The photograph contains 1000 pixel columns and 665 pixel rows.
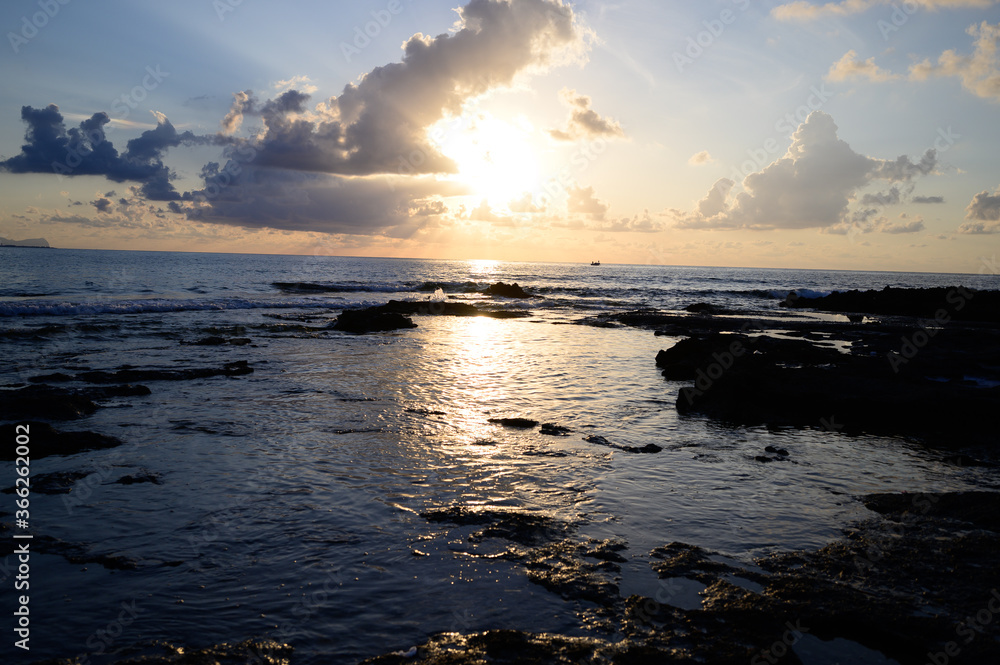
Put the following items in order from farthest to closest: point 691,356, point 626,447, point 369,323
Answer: point 369,323, point 691,356, point 626,447

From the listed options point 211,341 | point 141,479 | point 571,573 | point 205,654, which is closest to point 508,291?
point 211,341

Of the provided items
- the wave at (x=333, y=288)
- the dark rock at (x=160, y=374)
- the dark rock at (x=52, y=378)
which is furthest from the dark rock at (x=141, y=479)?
the wave at (x=333, y=288)

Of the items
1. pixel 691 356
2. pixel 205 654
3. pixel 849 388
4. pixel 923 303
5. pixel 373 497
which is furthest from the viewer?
pixel 923 303

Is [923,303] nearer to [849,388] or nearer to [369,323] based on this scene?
[849,388]

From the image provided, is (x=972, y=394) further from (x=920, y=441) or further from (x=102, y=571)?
(x=102, y=571)

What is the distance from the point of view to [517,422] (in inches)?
472

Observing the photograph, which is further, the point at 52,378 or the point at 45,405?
the point at 52,378

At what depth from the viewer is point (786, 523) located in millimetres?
7246

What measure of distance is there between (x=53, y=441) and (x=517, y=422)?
346 inches

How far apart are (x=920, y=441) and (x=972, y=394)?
3.14 metres

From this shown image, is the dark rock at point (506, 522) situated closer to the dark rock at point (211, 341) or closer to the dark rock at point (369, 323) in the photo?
the dark rock at point (211, 341)

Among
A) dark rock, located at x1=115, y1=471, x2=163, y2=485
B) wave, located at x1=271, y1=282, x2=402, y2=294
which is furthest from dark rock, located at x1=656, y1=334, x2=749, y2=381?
wave, located at x1=271, y1=282, x2=402, y2=294

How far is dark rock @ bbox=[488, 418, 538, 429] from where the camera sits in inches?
467

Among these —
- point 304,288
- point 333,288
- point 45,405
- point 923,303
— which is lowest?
point 45,405
